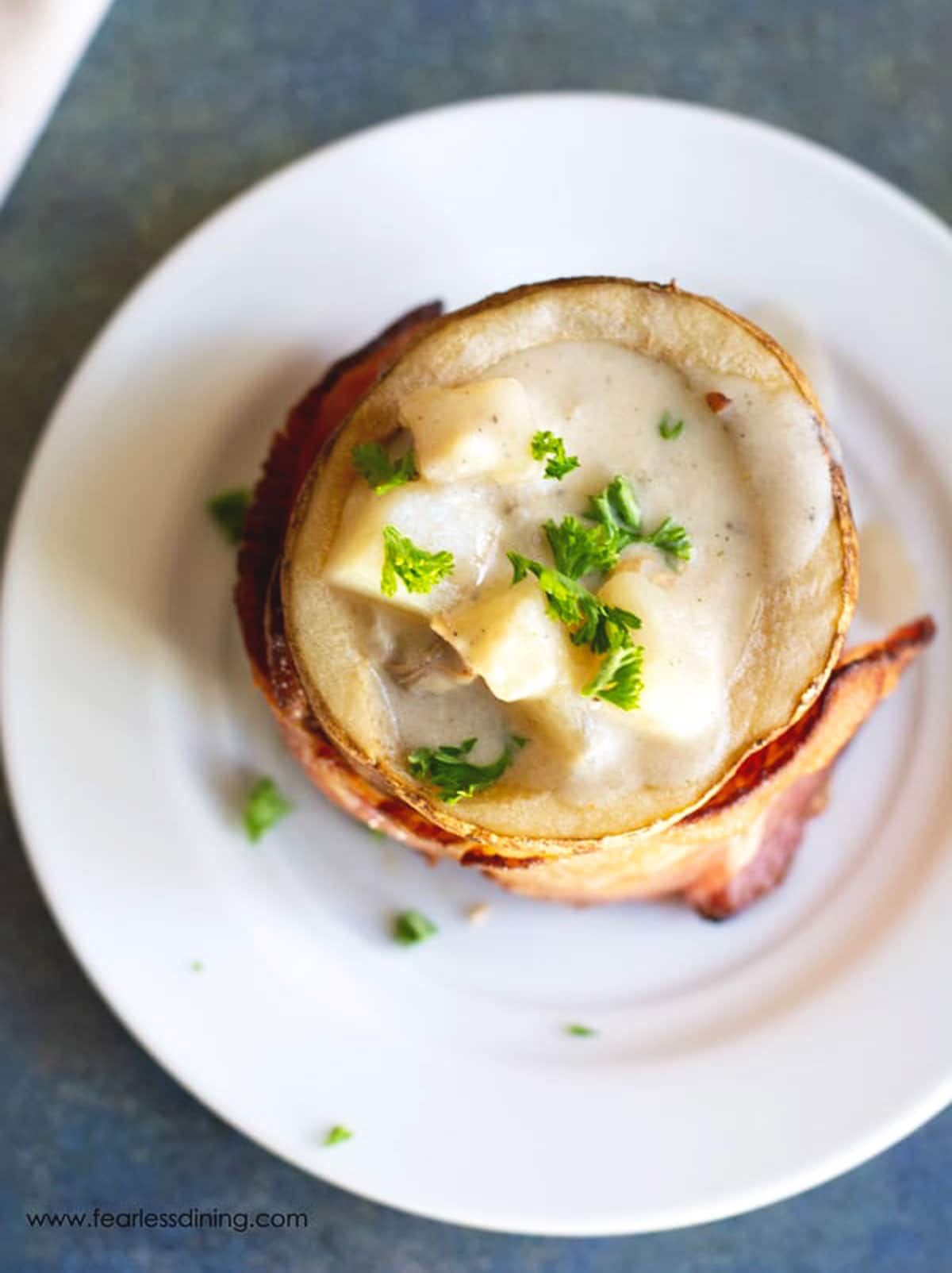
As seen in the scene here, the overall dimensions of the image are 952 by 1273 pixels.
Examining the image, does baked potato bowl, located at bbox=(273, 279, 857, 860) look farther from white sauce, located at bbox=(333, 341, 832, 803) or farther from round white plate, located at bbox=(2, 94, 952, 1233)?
round white plate, located at bbox=(2, 94, 952, 1233)

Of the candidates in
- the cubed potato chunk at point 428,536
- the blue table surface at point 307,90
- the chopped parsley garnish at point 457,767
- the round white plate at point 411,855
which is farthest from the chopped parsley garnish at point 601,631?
the blue table surface at point 307,90

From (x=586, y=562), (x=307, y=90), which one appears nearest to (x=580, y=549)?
(x=586, y=562)

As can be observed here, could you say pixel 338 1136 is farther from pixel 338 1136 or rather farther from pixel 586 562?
pixel 586 562

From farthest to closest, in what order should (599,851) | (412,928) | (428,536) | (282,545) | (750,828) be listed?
(412,928)
(750,828)
(282,545)
(599,851)
(428,536)

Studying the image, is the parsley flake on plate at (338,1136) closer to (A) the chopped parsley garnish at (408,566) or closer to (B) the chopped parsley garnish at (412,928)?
(B) the chopped parsley garnish at (412,928)

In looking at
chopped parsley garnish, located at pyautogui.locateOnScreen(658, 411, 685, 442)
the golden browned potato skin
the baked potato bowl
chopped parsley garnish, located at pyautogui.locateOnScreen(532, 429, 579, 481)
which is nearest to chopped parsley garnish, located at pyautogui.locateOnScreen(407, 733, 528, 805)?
the baked potato bowl

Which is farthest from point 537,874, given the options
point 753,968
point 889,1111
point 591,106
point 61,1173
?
point 591,106
